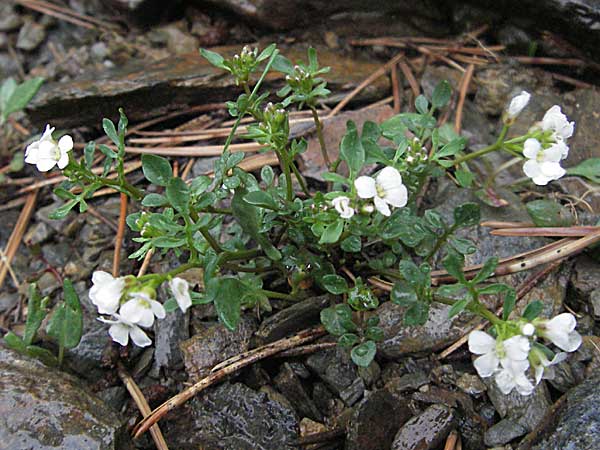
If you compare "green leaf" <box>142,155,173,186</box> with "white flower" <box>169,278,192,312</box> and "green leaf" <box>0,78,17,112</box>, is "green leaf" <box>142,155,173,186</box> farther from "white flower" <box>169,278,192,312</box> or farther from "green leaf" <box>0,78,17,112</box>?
"green leaf" <box>0,78,17,112</box>

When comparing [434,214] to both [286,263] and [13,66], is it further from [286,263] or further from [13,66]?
[13,66]

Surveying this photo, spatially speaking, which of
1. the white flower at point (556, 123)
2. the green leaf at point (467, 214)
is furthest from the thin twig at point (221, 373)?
the white flower at point (556, 123)

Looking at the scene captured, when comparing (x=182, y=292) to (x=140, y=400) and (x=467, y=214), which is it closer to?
(x=140, y=400)

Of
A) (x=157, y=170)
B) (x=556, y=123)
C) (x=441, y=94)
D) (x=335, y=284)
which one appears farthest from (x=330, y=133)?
(x=556, y=123)

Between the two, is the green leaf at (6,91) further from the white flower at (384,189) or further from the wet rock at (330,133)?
the white flower at (384,189)

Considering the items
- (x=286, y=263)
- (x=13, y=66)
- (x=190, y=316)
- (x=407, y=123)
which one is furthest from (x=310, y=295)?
(x=13, y=66)

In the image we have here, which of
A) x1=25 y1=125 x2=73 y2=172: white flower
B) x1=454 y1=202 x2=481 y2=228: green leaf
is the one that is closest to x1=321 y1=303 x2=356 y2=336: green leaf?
x1=454 y1=202 x2=481 y2=228: green leaf
